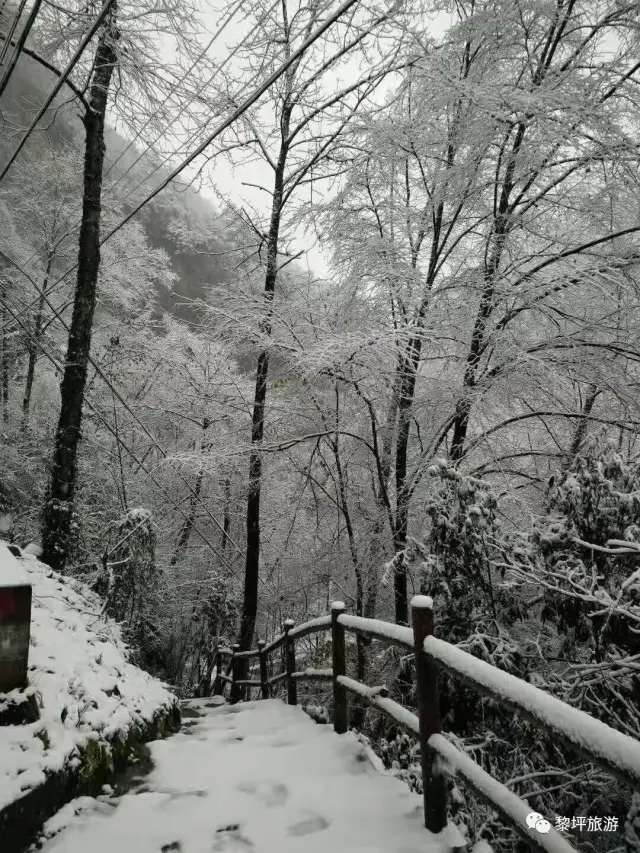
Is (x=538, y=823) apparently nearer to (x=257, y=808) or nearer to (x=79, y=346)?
(x=257, y=808)

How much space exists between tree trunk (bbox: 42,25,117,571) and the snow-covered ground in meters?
1.91

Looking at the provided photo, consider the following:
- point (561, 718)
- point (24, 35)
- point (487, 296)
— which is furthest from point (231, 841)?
point (487, 296)

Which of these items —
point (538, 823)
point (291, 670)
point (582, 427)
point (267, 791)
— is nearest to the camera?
point (538, 823)

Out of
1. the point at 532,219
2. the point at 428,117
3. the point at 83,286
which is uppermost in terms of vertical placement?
the point at 428,117

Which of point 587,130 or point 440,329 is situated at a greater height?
point 587,130

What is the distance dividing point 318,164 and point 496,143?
5.36m

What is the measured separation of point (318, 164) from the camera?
1050cm

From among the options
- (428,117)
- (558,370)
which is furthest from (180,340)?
(558,370)

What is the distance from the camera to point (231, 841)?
2484 millimetres

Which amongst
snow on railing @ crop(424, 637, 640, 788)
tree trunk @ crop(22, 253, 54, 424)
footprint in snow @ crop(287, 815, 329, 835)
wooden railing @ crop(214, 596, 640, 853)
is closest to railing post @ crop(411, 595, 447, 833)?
wooden railing @ crop(214, 596, 640, 853)

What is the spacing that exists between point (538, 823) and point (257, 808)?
1783 millimetres

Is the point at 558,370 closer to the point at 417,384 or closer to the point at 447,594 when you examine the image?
the point at 417,384

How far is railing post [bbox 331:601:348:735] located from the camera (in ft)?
12.9

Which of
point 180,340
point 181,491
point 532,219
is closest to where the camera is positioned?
point 532,219
